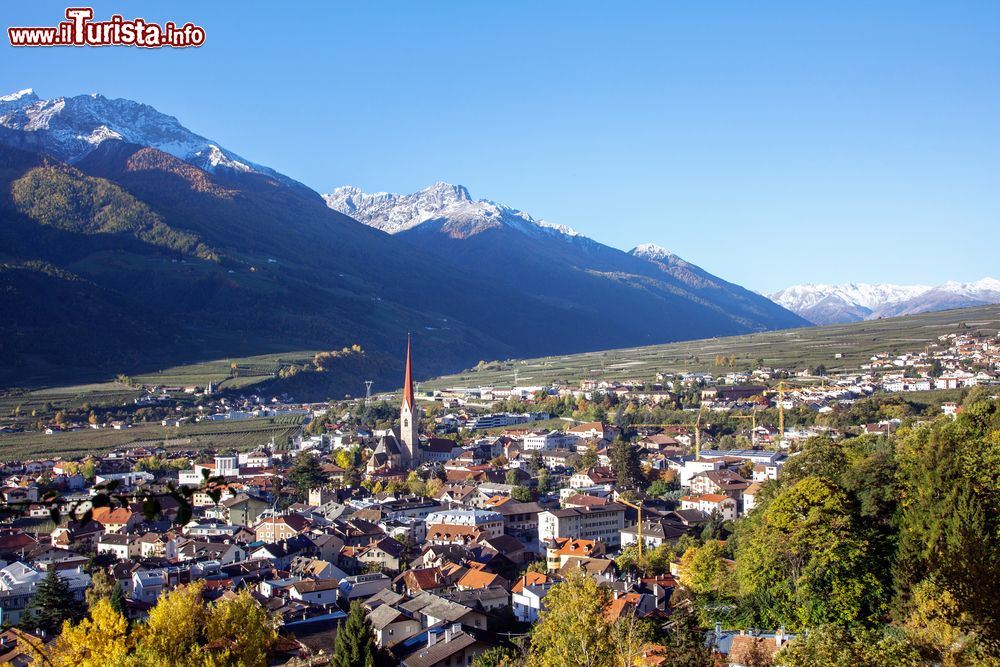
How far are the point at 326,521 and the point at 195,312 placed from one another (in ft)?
322

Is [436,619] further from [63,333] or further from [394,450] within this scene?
[63,333]

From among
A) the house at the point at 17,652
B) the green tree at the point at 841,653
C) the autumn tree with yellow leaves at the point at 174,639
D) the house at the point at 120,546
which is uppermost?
the green tree at the point at 841,653

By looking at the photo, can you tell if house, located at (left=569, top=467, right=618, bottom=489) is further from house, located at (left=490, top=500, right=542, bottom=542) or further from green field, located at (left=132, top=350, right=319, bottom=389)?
green field, located at (left=132, top=350, right=319, bottom=389)

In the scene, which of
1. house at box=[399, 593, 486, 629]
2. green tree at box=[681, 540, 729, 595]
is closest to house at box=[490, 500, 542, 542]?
green tree at box=[681, 540, 729, 595]

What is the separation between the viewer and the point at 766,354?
108m

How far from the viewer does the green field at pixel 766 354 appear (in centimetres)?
9850

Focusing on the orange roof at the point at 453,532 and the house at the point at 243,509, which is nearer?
the orange roof at the point at 453,532

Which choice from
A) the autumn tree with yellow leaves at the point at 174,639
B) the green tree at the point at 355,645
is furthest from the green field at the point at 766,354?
the autumn tree with yellow leaves at the point at 174,639

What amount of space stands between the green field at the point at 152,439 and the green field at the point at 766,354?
34353 millimetres

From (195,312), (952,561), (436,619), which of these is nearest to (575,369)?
(195,312)

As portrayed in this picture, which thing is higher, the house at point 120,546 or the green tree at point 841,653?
the green tree at point 841,653

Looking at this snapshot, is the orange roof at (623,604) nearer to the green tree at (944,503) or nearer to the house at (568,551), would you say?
the green tree at (944,503)

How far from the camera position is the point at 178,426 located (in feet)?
243

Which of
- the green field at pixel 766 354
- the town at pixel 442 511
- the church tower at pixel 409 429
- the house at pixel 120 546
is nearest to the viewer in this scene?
the town at pixel 442 511
